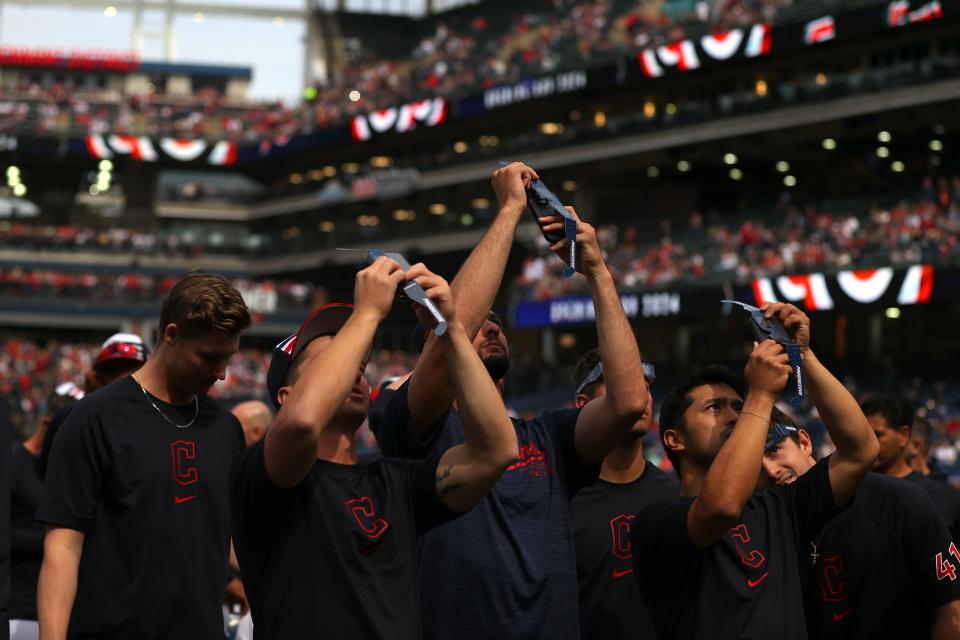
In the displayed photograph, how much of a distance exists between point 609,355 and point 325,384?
1111 mm

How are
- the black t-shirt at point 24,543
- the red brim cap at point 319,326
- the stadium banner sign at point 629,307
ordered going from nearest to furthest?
the red brim cap at point 319,326 → the black t-shirt at point 24,543 → the stadium banner sign at point 629,307

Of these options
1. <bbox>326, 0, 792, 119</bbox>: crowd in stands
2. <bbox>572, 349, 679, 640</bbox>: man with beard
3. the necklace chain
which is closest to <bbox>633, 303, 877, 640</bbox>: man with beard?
the necklace chain

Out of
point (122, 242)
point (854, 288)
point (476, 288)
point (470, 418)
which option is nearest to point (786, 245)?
point (854, 288)

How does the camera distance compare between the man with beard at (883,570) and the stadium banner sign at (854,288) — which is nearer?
the man with beard at (883,570)

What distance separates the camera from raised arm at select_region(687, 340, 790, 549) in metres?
3.84

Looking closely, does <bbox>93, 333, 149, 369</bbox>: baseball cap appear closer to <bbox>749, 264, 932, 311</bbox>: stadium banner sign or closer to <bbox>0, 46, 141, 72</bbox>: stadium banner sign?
<bbox>749, 264, 932, 311</bbox>: stadium banner sign

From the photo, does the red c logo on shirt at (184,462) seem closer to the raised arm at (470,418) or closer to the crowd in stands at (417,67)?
the raised arm at (470,418)

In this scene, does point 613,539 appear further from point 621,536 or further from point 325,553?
point 325,553

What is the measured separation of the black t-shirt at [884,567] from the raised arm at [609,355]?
884 mm

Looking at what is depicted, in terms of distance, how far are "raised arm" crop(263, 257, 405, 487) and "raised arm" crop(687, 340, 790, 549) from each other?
117 centimetres

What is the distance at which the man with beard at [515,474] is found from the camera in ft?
13.3

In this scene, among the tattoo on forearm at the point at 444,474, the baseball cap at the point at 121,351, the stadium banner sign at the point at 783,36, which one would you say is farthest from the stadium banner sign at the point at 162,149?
the tattoo on forearm at the point at 444,474

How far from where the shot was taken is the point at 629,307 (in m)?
33.4

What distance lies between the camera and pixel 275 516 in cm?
354
